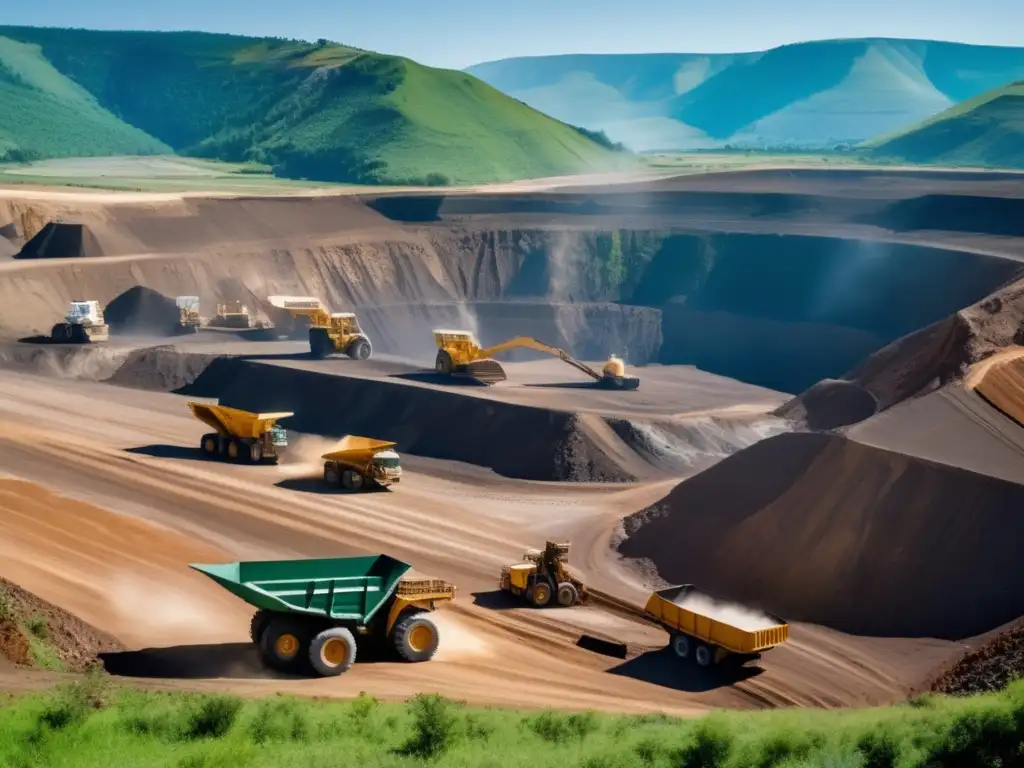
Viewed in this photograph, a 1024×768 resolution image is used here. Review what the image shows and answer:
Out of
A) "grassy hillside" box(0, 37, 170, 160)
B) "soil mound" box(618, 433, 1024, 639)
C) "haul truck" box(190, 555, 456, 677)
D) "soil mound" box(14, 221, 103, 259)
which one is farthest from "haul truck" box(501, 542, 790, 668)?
"grassy hillside" box(0, 37, 170, 160)

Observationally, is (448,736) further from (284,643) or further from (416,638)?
(416,638)

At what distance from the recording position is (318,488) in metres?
38.5

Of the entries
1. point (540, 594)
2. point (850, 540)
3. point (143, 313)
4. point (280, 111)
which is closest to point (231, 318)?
point (143, 313)

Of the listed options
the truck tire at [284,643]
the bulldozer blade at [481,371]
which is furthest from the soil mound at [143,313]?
the truck tire at [284,643]

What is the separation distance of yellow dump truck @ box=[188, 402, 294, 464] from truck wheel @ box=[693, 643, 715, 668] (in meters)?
20.0

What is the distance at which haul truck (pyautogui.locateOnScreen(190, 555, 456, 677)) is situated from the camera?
21.2m

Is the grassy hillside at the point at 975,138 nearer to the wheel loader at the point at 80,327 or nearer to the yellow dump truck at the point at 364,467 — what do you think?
the wheel loader at the point at 80,327

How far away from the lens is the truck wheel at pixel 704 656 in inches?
969

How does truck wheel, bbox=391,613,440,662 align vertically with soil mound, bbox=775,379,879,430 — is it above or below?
below

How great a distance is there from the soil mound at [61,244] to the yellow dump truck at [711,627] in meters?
55.1

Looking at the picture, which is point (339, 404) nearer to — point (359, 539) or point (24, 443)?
point (24, 443)

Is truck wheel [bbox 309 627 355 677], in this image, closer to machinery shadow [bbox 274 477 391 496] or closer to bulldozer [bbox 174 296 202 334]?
machinery shadow [bbox 274 477 391 496]

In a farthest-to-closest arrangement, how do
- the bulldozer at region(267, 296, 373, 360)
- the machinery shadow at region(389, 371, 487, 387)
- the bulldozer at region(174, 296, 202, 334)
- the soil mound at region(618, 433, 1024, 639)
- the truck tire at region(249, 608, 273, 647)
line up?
1. the bulldozer at region(174, 296, 202, 334)
2. the bulldozer at region(267, 296, 373, 360)
3. the machinery shadow at region(389, 371, 487, 387)
4. the soil mound at region(618, 433, 1024, 639)
5. the truck tire at region(249, 608, 273, 647)

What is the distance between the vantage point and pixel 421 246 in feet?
274
